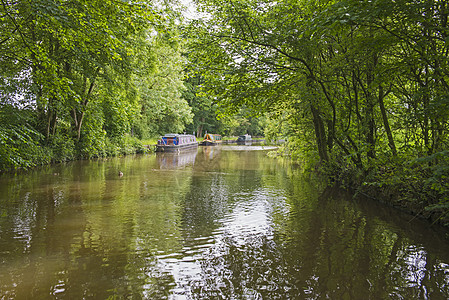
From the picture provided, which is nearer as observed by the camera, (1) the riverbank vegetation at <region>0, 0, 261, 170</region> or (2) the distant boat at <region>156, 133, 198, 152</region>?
(1) the riverbank vegetation at <region>0, 0, 261, 170</region>

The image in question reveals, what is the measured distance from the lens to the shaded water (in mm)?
3604

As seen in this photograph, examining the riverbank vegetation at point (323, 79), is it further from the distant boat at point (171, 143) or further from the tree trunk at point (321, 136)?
the distant boat at point (171, 143)

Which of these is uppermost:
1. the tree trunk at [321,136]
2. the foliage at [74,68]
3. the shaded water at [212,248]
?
the foliage at [74,68]

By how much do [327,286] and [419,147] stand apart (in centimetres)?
365

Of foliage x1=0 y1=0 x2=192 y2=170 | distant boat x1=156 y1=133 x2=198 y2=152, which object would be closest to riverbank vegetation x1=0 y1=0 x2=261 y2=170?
foliage x1=0 y1=0 x2=192 y2=170

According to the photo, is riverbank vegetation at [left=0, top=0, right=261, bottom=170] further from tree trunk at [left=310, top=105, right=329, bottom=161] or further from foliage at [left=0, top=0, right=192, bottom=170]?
tree trunk at [left=310, top=105, right=329, bottom=161]

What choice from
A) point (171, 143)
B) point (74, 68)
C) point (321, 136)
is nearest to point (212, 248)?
point (321, 136)

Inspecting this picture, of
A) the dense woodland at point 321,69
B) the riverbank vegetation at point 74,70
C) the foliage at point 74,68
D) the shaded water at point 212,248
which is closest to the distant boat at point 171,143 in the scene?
the riverbank vegetation at point 74,70

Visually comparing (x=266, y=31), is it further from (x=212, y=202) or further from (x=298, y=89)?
(x=212, y=202)

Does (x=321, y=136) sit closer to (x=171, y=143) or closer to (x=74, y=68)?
(x=74, y=68)

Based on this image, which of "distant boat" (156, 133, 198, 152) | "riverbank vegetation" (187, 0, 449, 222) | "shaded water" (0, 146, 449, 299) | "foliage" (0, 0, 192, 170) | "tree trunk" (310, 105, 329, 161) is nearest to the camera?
"shaded water" (0, 146, 449, 299)

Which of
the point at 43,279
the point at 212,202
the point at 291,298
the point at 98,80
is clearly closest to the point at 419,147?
the point at 291,298

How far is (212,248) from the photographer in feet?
15.9

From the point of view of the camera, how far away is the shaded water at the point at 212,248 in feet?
11.8
